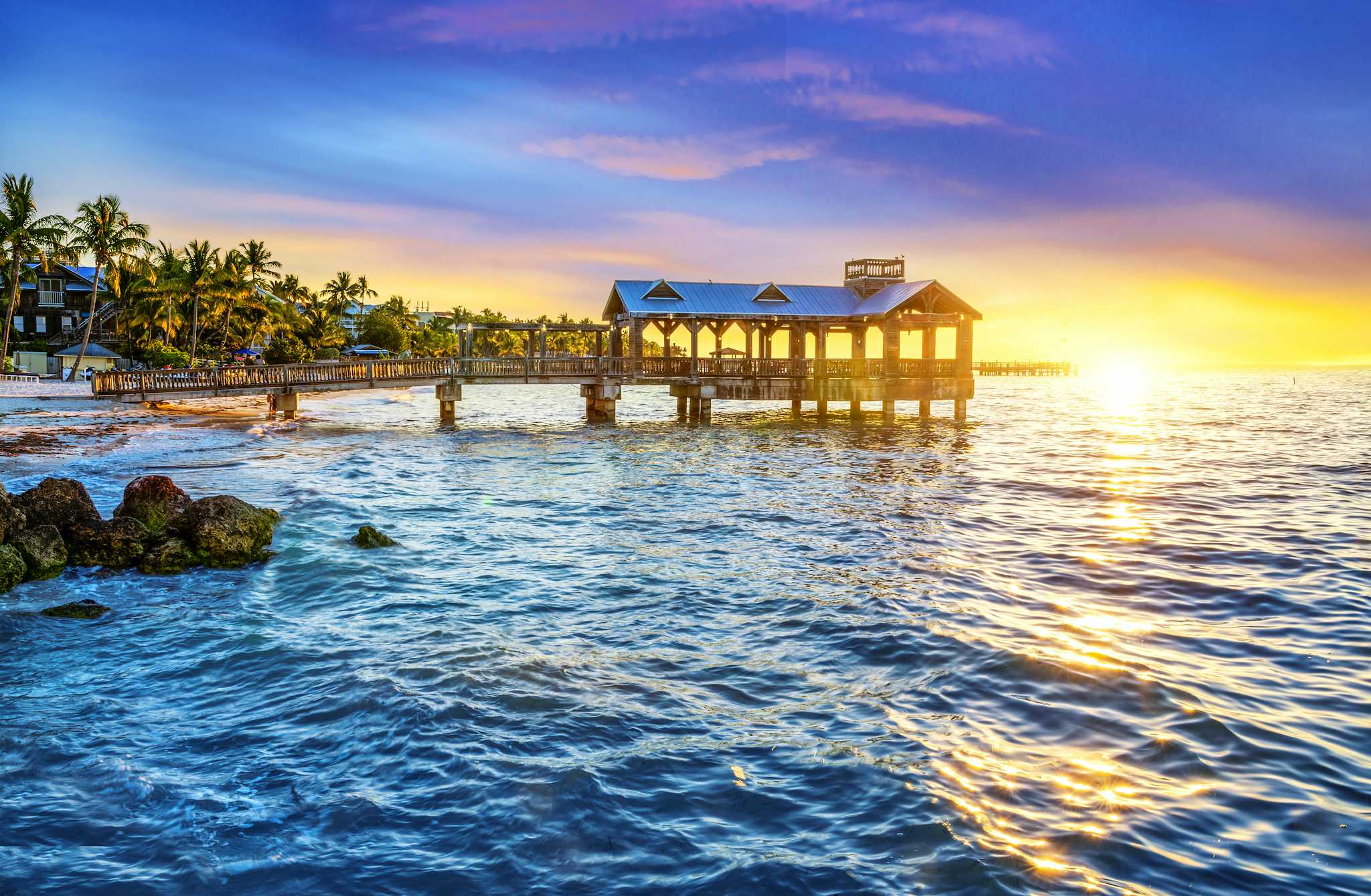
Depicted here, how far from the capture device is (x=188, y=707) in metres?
7.86

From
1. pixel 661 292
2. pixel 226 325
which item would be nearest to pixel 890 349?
pixel 661 292

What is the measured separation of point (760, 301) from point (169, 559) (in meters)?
33.7

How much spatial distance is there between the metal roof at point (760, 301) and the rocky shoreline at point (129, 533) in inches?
1101

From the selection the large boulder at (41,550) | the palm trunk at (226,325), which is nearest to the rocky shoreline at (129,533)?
the large boulder at (41,550)

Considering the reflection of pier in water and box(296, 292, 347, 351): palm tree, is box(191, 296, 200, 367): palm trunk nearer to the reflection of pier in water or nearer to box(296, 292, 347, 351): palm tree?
box(296, 292, 347, 351): palm tree

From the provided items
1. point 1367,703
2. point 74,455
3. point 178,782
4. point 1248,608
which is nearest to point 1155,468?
point 1248,608

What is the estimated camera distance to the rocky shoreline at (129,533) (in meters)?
12.5

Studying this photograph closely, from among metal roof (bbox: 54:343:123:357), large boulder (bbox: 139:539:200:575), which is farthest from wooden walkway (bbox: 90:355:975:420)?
large boulder (bbox: 139:539:200:575)

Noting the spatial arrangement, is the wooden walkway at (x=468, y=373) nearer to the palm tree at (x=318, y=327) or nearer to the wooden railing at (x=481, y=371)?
the wooden railing at (x=481, y=371)

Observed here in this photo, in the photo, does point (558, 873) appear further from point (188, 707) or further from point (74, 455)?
point (74, 455)

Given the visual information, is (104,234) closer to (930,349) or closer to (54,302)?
(54,302)

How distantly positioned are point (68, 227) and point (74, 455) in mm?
34986

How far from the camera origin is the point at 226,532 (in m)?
13.5

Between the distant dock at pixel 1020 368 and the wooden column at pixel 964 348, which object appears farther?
the distant dock at pixel 1020 368
